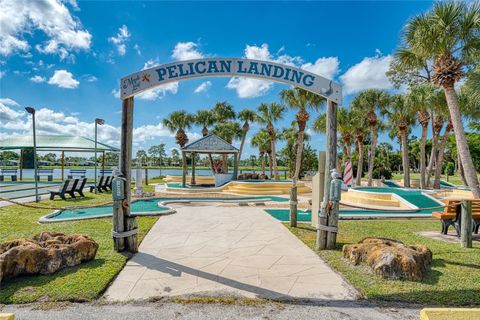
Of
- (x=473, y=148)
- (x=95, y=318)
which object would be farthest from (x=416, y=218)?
(x=473, y=148)

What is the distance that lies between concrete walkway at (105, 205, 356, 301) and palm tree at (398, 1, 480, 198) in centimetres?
784

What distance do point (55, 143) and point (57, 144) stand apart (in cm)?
42

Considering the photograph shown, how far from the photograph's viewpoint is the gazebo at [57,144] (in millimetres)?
21145

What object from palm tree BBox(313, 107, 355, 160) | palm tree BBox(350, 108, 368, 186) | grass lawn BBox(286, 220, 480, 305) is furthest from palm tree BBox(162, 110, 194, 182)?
grass lawn BBox(286, 220, 480, 305)

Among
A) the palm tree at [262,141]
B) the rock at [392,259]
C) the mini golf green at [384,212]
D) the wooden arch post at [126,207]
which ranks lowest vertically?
the mini golf green at [384,212]

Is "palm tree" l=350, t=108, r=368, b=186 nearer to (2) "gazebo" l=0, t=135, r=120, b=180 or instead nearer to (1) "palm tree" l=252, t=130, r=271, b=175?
(1) "palm tree" l=252, t=130, r=271, b=175

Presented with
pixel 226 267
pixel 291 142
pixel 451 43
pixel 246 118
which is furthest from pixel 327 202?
pixel 291 142

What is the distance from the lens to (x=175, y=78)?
5.45 metres

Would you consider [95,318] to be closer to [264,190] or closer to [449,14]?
[449,14]

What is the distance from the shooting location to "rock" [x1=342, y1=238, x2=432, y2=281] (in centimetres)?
407

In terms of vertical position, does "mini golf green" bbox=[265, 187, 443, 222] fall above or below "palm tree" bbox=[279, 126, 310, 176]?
below

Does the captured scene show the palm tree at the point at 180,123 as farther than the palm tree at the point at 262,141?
No

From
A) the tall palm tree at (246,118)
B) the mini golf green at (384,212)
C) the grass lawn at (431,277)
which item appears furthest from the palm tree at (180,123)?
the grass lawn at (431,277)

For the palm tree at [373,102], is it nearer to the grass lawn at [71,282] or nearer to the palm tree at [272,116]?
the palm tree at [272,116]
